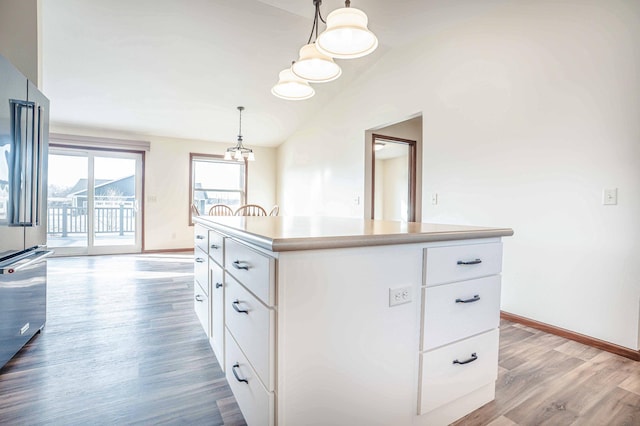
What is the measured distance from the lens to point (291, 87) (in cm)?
216

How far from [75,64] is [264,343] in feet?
14.0

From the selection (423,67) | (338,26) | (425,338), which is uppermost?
(423,67)

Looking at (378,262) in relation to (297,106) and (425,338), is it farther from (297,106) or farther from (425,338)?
(297,106)

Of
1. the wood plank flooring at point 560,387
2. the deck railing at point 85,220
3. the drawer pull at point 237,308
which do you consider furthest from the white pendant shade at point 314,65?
the deck railing at point 85,220

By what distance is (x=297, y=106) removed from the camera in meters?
5.17

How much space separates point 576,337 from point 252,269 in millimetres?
2483

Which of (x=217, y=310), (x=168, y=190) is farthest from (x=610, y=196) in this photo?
(x=168, y=190)

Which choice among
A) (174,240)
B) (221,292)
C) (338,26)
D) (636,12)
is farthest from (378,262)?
(174,240)

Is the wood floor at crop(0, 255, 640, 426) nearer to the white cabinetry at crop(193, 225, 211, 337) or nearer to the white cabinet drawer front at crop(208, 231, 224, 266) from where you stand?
the white cabinetry at crop(193, 225, 211, 337)

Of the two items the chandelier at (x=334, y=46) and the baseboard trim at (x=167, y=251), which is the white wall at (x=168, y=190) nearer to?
the baseboard trim at (x=167, y=251)

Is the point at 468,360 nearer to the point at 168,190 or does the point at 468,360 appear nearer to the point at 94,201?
the point at 168,190

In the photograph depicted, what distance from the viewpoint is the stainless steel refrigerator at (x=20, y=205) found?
1647 millimetres

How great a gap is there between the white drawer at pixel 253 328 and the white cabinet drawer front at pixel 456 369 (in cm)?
61

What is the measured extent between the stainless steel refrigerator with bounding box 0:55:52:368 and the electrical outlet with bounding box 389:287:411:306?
6.05ft
